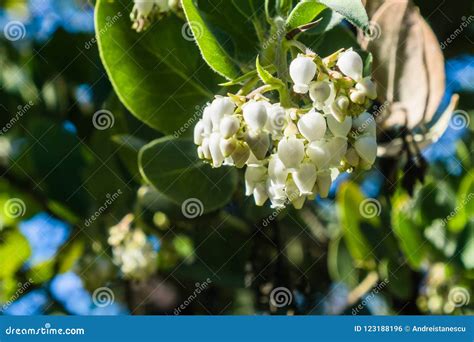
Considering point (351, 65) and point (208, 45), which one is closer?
point (351, 65)

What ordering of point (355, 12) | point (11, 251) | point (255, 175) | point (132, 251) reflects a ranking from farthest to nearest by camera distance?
point (11, 251) → point (132, 251) → point (255, 175) → point (355, 12)

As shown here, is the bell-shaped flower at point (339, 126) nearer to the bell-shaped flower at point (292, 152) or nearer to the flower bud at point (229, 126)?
the bell-shaped flower at point (292, 152)

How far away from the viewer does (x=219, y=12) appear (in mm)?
1718

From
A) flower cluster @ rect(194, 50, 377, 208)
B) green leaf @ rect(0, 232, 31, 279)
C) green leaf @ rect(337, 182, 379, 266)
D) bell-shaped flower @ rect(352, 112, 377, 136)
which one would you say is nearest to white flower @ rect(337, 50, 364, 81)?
flower cluster @ rect(194, 50, 377, 208)

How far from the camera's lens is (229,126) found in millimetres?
1411

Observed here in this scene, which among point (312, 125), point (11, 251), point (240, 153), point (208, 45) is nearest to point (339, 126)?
point (312, 125)

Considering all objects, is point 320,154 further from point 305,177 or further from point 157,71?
point 157,71

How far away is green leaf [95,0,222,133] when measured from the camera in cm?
179

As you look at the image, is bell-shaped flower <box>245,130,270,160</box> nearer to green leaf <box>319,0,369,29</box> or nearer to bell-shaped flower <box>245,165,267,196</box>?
bell-shaped flower <box>245,165,267,196</box>

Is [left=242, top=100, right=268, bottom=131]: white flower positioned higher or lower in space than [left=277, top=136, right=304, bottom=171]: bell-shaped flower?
higher

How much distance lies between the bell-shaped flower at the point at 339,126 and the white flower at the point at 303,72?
0.25ft

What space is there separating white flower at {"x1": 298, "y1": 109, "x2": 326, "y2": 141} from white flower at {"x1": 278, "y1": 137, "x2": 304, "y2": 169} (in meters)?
0.02

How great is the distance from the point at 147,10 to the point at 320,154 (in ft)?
2.08

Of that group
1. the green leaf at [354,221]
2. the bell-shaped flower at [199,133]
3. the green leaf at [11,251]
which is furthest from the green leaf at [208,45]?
the green leaf at [11,251]
